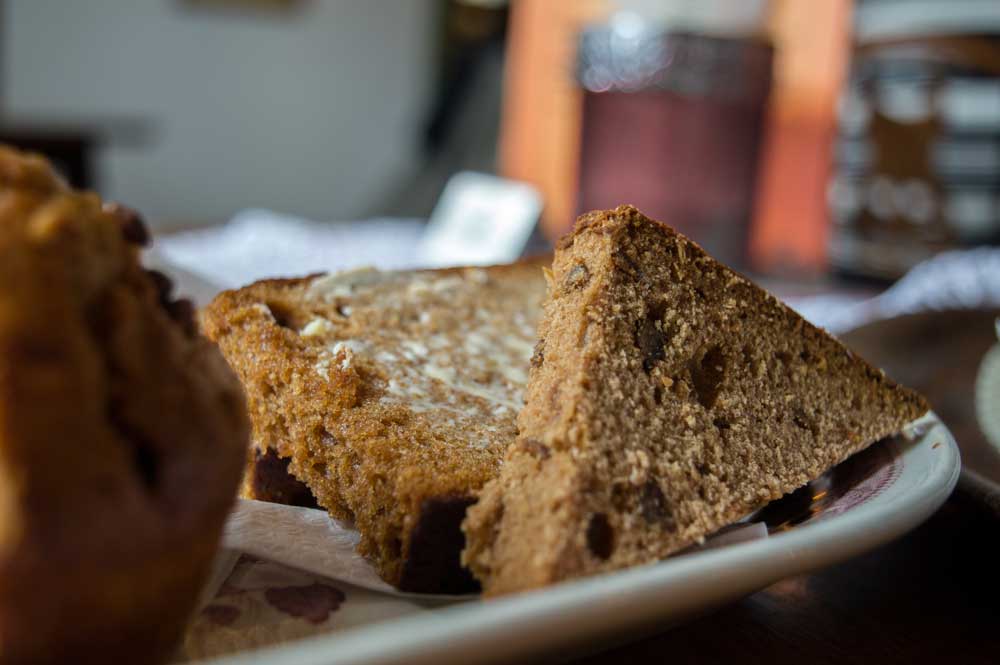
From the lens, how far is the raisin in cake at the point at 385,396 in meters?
0.58

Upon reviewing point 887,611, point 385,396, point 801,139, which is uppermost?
point 801,139

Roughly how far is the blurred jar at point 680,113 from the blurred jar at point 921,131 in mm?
382

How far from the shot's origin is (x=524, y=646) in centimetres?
37

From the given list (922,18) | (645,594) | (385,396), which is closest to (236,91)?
(922,18)

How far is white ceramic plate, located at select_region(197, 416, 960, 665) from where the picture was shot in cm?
35

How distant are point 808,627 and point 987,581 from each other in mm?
177

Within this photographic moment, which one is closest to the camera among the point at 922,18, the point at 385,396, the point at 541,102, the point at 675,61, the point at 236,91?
the point at 385,396

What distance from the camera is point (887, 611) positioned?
0.62 metres

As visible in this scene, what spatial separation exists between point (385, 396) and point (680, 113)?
1.80 meters

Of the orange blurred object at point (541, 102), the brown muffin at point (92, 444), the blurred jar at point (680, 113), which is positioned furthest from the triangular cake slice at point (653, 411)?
the orange blurred object at point (541, 102)

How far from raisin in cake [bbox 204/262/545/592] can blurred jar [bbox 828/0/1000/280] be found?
200 centimetres

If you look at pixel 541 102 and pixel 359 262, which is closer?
pixel 359 262

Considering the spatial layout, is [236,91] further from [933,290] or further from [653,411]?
→ [653,411]

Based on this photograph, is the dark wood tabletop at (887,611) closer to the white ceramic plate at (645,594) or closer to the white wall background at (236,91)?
the white ceramic plate at (645,594)
